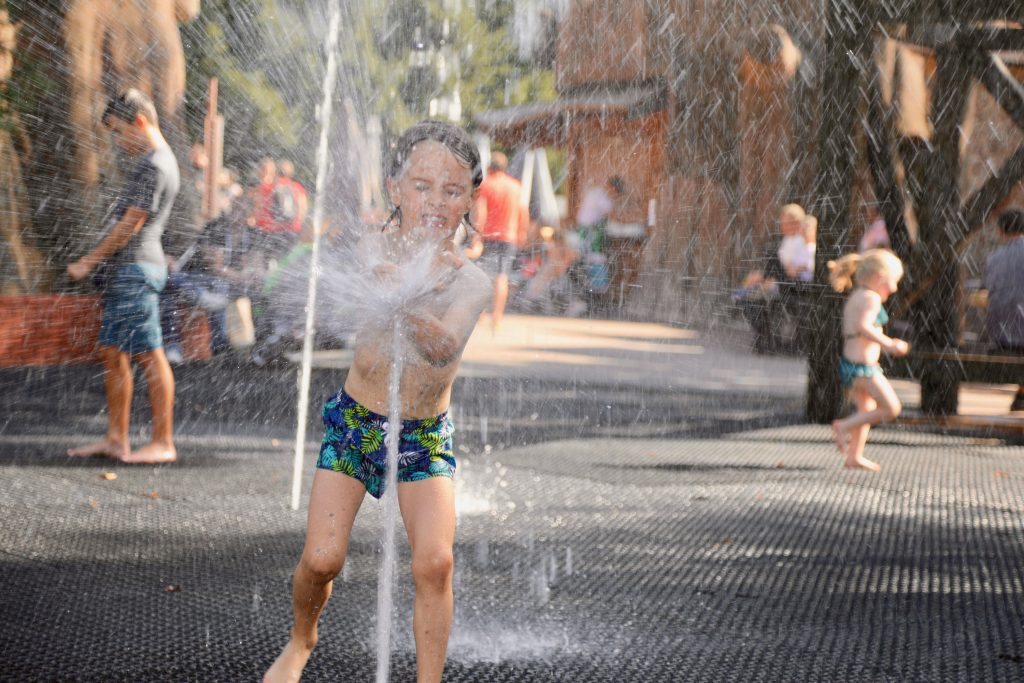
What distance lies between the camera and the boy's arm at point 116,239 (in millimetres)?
6066

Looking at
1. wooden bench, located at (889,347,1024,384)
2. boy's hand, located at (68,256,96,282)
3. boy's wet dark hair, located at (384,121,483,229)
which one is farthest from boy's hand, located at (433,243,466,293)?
wooden bench, located at (889,347,1024,384)

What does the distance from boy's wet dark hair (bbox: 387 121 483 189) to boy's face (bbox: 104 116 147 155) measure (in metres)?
3.39

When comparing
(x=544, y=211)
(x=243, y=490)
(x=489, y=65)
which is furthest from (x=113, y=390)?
(x=489, y=65)

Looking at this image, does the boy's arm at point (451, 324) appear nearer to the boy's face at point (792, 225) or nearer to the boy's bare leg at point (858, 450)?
the boy's bare leg at point (858, 450)

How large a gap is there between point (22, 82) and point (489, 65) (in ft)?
54.9

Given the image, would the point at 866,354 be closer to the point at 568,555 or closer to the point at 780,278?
the point at 568,555

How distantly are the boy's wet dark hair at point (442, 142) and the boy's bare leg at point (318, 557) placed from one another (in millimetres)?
714

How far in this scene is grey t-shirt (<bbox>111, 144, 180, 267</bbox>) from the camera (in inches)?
244

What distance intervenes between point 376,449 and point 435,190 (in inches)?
24.8

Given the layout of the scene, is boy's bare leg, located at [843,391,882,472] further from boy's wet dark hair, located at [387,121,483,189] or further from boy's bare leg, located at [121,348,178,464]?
boy's wet dark hair, located at [387,121,483,189]

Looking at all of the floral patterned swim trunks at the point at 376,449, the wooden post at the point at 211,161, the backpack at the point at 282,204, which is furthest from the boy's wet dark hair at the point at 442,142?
the backpack at the point at 282,204

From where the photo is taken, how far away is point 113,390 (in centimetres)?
638

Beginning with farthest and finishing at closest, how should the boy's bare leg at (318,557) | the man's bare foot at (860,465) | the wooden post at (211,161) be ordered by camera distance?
the wooden post at (211,161) < the man's bare foot at (860,465) < the boy's bare leg at (318,557)

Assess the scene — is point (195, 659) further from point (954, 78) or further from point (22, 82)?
point (22, 82)
